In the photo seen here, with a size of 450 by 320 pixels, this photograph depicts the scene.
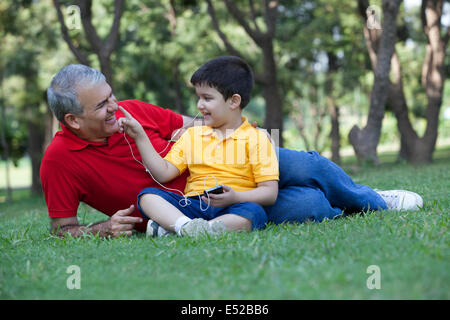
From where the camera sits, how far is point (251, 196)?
3229 millimetres

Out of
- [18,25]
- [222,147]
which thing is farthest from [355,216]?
[18,25]

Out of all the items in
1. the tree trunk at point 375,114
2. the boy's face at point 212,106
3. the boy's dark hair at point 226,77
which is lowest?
the tree trunk at point 375,114

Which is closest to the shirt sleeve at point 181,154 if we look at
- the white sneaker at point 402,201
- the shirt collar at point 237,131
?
the shirt collar at point 237,131

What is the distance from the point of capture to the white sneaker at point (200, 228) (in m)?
3.05

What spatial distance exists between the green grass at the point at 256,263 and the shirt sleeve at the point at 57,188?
24 cm

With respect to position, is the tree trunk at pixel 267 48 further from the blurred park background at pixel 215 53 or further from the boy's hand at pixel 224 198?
the boy's hand at pixel 224 198

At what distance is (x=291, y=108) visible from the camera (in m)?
22.9

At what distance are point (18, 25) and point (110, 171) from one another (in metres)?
15.4

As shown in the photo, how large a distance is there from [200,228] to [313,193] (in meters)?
0.88

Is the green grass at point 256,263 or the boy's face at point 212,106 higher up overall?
the boy's face at point 212,106

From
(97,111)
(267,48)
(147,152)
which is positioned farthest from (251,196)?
(267,48)

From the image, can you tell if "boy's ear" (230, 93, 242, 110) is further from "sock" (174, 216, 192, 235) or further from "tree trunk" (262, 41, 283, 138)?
"tree trunk" (262, 41, 283, 138)

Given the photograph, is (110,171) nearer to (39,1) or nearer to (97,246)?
(97,246)

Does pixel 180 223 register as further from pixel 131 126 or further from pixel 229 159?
pixel 131 126
